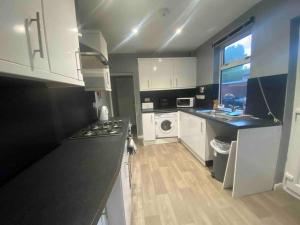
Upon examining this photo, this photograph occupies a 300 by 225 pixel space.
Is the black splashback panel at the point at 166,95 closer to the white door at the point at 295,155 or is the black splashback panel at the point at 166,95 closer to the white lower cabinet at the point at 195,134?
the white lower cabinet at the point at 195,134

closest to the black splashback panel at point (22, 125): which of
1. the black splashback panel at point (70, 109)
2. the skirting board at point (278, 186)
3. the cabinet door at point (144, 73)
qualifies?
the black splashback panel at point (70, 109)

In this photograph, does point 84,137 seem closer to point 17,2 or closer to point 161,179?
point 17,2

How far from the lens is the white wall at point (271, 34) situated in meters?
1.66

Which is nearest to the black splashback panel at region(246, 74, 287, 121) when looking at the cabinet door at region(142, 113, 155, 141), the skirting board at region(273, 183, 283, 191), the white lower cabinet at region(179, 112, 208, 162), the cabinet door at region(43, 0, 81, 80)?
the white lower cabinet at region(179, 112, 208, 162)

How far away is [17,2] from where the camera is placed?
0.57m

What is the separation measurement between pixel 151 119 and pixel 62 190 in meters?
2.99

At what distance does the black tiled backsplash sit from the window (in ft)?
8.49

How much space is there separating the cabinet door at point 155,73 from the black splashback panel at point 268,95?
200cm

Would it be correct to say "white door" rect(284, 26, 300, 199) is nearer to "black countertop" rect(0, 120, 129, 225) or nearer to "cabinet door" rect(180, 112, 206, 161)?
"cabinet door" rect(180, 112, 206, 161)

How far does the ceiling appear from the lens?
1.84m

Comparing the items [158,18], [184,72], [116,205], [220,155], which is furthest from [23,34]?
[184,72]

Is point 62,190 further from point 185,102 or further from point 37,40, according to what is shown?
point 185,102

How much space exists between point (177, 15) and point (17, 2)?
2036 mm

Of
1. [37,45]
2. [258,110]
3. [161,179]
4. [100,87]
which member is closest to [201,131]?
[258,110]
